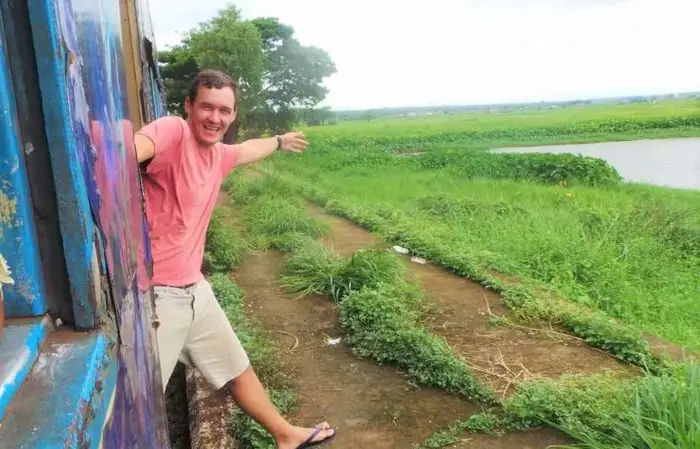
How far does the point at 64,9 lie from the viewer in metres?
0.79

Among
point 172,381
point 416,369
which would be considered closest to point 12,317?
point 416,369

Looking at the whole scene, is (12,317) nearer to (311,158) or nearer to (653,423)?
(653,423)

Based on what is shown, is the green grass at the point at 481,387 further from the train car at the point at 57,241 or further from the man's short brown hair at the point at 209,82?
the train car at the point at 57,241

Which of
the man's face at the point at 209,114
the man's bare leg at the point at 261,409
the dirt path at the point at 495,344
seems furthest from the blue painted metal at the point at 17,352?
the dirt path at the point at 495,344

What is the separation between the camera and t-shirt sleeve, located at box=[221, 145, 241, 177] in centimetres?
217

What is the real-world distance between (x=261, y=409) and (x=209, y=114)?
118 centimetres

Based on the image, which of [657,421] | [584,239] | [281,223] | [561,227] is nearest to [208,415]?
[657,421]

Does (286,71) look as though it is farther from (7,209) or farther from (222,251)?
(7,209)

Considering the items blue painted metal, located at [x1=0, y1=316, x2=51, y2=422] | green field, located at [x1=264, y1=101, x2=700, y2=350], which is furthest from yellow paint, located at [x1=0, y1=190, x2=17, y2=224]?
green field, located at [x1=264, y1=101, x2=700, y2=350]

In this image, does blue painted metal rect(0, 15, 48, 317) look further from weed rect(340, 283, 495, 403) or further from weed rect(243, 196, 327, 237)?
weed rect(243, 196, 327, 237)

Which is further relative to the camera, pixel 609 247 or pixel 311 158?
pixel 311 158

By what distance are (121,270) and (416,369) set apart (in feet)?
7.98

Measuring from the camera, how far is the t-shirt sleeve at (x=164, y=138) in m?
1.78

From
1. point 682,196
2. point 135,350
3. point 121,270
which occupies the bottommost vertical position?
point 682,196
